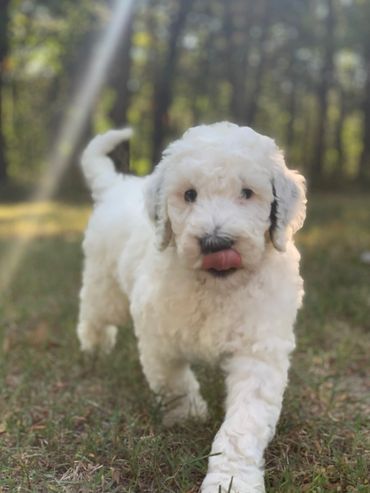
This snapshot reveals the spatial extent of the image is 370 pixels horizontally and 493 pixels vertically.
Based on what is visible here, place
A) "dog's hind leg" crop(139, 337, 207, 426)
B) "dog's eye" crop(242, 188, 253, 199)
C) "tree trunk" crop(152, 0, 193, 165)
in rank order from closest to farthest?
"dog's eye" crop(242, 188, 253, 199) < "dog's hind leg" crop(139, 337, 207, 426) < "tree trunk" crop(152, 0, 193, 165)

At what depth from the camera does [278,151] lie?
3.17 metres

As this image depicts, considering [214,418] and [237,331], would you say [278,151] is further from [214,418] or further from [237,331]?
[214,418]

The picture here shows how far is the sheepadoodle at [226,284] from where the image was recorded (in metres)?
2.76

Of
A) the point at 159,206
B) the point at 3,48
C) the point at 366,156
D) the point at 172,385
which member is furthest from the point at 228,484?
the point at 366,156

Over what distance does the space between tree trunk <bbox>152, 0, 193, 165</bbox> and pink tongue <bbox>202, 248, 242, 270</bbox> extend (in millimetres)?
19481

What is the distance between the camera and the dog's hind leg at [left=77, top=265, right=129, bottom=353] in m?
4.55

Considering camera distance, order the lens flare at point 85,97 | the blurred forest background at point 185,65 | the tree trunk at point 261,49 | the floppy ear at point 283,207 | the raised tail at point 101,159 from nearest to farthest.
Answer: the floppy ear at point 283,207
the raised tail at point 101,159
the lens flare at point 85,97
the blurred forest background at point 185,65
the tree trunk at point 261,49

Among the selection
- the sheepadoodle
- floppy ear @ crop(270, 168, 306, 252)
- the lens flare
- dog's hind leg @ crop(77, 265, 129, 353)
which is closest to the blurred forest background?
the lens flare

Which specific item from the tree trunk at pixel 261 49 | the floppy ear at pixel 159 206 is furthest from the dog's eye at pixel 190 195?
the tree trunk at pixel 261 49

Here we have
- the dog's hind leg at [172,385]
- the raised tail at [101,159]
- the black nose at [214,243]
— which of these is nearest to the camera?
the black nose at [214,243]

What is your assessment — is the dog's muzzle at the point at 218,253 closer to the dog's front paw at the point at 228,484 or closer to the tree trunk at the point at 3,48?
the dog's front paw at the point at 228,484

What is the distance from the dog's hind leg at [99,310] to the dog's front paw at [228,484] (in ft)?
6.83

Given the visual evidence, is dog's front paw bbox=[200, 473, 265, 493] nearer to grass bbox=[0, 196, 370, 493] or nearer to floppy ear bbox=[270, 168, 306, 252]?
grass bbox=[0, 196, 370, 493]

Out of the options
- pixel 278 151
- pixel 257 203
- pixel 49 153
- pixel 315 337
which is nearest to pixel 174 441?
pixel 257 203
